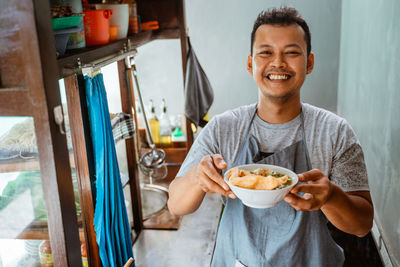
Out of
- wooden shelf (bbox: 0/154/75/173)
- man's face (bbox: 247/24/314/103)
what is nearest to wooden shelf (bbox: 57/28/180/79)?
wooden shelf (bbox: 0/154/75/173)

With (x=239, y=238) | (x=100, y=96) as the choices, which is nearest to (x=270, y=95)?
(x=239, y=238)

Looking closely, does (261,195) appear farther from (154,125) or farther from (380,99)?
(154,125)

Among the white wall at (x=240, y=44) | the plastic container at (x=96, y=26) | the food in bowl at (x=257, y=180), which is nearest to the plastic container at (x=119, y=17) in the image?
the plastic container at (x=96, y=26)

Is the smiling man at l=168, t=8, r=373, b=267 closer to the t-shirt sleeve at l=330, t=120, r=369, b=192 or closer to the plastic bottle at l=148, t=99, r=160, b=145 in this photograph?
the t-shirt sleeve at l=330, t=120, r=369, b=192

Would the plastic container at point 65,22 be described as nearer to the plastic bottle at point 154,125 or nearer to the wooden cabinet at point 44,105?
the wooden cabinet at point 44,105

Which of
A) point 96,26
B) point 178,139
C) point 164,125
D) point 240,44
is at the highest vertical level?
point 96,26

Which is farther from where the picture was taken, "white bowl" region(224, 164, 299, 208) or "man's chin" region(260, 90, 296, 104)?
"man's chin" region(260, 90, 296, 104)

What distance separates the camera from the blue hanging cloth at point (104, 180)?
165 cm

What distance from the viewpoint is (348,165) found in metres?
1.29

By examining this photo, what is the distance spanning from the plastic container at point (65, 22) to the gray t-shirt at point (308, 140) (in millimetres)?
655

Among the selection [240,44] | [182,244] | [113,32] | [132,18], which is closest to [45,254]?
[113,32]

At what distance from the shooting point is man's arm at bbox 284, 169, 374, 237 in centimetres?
109

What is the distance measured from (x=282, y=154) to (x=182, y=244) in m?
1.45

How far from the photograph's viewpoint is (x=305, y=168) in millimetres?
1350
